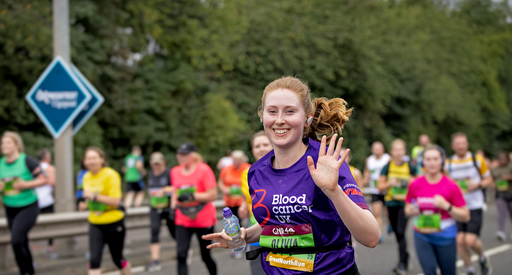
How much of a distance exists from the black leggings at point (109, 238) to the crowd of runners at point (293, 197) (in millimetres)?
13

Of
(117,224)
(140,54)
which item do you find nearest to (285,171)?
(117,224)

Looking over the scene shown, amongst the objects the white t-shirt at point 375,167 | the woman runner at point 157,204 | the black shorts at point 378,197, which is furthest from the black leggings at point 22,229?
the white t-shirt at point 375,167

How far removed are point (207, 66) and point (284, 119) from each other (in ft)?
66.2

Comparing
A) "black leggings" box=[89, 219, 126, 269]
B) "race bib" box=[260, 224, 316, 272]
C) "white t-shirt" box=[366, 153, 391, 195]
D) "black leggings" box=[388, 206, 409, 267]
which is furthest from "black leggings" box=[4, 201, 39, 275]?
"white t-shirt" box=[366, 153, 391, 195]

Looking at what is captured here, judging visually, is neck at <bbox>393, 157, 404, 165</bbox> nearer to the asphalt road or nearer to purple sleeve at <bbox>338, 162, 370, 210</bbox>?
the asphalt road

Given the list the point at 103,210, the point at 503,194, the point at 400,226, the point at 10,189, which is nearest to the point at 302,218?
→ the point at 103,210

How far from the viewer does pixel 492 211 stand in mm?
19359

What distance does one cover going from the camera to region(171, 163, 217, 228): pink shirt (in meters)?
6.95

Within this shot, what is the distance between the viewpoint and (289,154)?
2.86m

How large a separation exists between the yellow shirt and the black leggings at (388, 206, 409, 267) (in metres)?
4.42

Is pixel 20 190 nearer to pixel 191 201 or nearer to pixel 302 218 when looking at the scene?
pixel 191 201

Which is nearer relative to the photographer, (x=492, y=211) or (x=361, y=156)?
(x=492, y=211)

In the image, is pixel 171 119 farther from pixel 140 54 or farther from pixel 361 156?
pixel 361 156

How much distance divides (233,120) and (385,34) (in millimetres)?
14551
